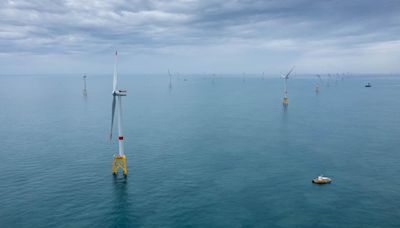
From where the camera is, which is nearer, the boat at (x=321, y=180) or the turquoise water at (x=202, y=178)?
the turquoise water at (x=202, y=178)

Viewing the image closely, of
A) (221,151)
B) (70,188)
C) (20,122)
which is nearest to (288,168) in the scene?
(221,151)

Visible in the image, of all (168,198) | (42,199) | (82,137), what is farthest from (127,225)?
(82,137)

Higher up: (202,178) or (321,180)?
(321,180)

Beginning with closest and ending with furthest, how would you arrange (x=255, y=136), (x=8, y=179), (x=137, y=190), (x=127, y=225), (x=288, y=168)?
(x=127, y=225), (x=137, y=190), (x=8, y=179), (x=288, y=168), (x=255, y=136)

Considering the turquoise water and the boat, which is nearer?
the turquoise water

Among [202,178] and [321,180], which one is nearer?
[321,180]

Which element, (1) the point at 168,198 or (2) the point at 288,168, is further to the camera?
(2) the point at 288,168

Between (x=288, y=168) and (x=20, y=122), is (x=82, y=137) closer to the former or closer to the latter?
(x=20, y=122)

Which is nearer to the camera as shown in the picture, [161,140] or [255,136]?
[161,140]

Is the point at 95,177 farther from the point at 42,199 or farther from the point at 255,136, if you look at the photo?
the point at 255,136

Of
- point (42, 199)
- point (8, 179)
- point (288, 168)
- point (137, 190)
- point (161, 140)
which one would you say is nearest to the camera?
point (42, 199)
